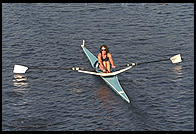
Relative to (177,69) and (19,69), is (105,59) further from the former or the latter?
(19,69)

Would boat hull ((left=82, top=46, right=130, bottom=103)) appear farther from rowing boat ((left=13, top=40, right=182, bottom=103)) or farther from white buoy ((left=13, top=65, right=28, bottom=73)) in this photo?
white buoy ((left=13, top=65, right=28, bottom=73))

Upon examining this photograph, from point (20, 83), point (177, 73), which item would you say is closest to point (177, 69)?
point (177, 73)

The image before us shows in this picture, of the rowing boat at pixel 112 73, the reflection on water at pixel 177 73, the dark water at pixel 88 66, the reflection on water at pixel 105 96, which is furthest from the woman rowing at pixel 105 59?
the reflection on water at pixel 177 73

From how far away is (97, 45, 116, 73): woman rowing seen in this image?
43.5m

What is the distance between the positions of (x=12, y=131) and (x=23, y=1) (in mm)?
33231

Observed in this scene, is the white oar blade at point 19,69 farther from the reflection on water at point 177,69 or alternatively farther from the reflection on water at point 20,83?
the reflection on water at point 177,69

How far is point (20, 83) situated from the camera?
44.9 m

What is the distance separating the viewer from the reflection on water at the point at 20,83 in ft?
143

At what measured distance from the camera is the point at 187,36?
55.5 metres

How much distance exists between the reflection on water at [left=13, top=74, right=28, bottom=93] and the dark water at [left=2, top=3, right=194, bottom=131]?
0.27ft

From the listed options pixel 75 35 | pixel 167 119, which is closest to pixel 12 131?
pixel 167 119

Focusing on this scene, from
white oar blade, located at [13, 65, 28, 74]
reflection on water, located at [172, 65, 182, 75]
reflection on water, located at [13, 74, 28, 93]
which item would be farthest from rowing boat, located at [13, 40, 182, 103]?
reflection on water, located at [172, 65, 182, 75]

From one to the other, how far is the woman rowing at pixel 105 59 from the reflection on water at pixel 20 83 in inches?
258

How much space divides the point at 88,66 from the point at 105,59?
209 inches
